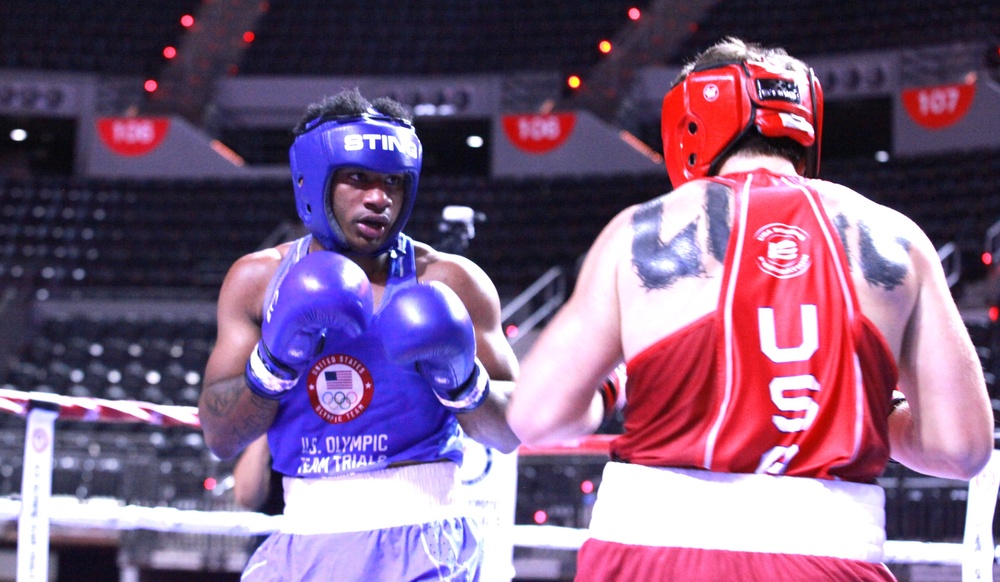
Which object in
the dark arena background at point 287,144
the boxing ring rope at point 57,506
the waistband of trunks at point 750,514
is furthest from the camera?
the dark arena background at point 287,144

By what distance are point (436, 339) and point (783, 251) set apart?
57 cm

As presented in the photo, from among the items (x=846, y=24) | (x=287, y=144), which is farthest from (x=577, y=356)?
(x=287, y=144)

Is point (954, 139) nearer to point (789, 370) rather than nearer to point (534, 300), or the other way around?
point (534, 300)

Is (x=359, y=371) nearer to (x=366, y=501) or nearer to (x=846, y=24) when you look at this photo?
(x=366, y=501)

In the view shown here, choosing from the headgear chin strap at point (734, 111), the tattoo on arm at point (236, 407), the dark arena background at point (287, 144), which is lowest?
the tattoo on arm at point (236, 407)

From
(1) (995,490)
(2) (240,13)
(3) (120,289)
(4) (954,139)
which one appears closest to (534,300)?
(3) (120,289)

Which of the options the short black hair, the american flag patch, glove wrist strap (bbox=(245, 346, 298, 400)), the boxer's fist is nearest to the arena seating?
the short black hair

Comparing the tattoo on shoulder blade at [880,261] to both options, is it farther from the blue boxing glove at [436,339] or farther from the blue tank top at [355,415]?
the blue tank top at [355,415]

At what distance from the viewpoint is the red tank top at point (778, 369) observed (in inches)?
49.2

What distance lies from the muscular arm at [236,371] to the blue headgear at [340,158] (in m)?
0.15

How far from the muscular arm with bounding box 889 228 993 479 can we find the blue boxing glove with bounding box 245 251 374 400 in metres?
0.82

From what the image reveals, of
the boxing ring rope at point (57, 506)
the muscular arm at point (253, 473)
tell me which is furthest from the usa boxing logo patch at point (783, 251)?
the muscular arm at point (253, 473)

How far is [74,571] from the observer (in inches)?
268

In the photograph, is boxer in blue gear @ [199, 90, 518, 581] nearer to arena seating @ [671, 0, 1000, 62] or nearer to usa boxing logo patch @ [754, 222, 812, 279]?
usa boxing logo patch @ [754, 222, 812, 279]
